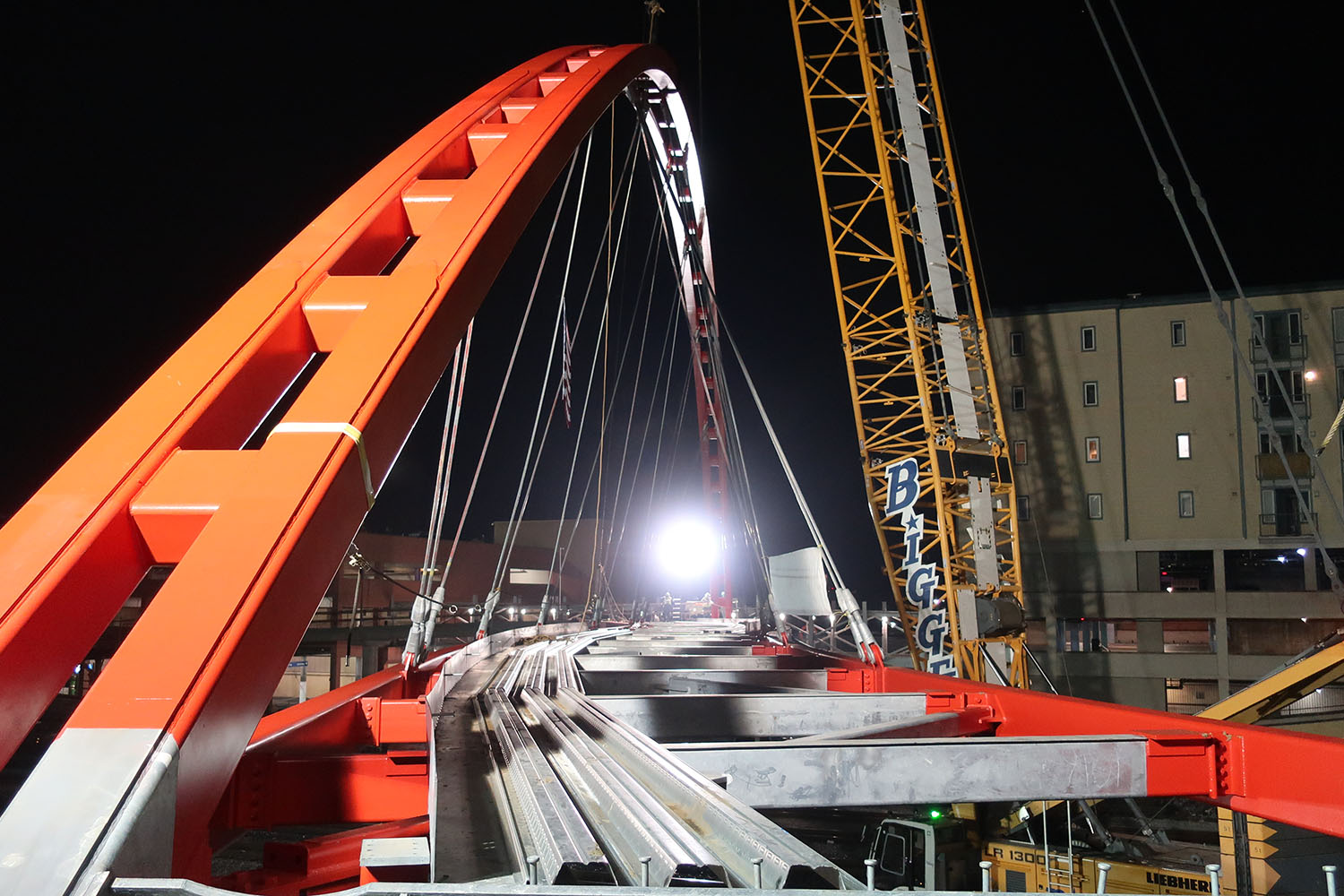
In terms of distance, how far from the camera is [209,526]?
302 centimetres

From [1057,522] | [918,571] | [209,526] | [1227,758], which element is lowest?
[1227,758]

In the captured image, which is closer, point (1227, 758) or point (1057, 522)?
point (1227, 758)

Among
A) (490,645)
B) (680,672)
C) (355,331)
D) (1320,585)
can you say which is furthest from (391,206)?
(1320,585)

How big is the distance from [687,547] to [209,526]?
5017 cm

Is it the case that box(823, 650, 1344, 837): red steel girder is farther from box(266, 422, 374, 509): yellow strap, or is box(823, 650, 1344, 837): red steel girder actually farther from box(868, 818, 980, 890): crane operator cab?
box(868, 818, 980, 890): crane operator cab

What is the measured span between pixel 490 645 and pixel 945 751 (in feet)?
26.4

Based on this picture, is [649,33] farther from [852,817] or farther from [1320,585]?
[1320,585]

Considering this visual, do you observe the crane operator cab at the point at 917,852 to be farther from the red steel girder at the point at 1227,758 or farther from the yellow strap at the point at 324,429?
the yellow strap at the point at 324,429

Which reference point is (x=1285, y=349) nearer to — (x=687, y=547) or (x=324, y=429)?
(x=687, y=547)

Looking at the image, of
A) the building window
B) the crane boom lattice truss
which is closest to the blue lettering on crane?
the crane boom lattice truss

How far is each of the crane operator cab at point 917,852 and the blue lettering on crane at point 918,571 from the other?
7635 millimetres

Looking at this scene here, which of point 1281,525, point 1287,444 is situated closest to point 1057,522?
point 1281,525

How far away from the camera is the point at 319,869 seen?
3.89 m

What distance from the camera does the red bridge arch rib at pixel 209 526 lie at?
2.47m
